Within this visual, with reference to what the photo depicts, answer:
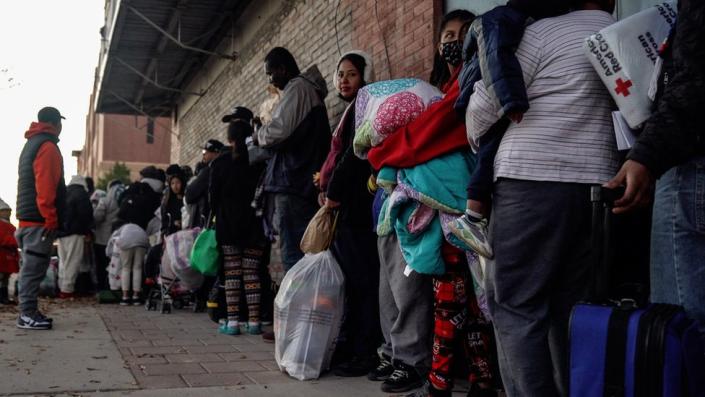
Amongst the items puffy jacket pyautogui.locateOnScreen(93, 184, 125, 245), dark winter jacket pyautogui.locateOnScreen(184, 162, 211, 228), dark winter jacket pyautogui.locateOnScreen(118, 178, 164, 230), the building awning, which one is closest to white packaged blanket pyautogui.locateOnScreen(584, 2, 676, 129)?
dark winter jacket pyautogui.locateOnScreen(184, 162, 211, 228)

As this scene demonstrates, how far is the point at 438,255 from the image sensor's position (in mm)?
3143

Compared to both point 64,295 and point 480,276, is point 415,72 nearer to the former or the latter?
point 480,276

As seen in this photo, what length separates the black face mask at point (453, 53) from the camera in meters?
3.33

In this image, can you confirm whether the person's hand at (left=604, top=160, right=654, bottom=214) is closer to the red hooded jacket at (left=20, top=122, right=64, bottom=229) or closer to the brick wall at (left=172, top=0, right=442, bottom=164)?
the brick wall at (left=172, top=0, right=442, bottom=164)

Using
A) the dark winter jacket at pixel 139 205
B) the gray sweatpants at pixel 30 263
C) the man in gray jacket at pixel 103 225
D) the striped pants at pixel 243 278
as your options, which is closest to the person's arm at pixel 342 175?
the striped pants at pixel 243 278

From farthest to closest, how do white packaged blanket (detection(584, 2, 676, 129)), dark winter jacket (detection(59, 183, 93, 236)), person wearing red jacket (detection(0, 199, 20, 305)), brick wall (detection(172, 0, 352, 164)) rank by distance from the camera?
dark winter jacket (detection(59, 183, 93, 236)), person wearing red jacket (detection(0, 199, 20, 305)), brick wall (detection(172, 0, 352, 164)), white packaged blanket (detection(584, 2, 676, 129))

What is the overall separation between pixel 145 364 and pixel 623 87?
345cm

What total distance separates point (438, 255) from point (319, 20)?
4476 millimetres

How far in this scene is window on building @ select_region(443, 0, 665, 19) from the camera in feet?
10.3

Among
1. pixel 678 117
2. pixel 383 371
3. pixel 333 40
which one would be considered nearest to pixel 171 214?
pixel 333 40

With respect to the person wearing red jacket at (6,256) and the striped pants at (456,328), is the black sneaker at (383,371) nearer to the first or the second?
the striped pants at (456,328)

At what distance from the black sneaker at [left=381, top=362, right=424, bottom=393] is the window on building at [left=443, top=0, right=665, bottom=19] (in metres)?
2.12

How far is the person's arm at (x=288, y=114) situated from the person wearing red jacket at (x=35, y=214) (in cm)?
230

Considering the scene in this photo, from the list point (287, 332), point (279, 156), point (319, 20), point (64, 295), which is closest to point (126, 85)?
point (64, 295)
